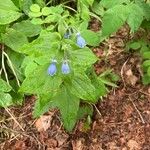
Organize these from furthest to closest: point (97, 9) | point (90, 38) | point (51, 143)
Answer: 1. point (97, 9)
2. point (51, 143)
3. point (90, 38)

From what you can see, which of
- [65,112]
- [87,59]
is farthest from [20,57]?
[87,59]

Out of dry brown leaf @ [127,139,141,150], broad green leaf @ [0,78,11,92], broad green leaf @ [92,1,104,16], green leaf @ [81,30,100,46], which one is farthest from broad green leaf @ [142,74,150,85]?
broad green leaf @ [0,78,11,92]

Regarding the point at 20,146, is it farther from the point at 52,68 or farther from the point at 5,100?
the point at 52,68

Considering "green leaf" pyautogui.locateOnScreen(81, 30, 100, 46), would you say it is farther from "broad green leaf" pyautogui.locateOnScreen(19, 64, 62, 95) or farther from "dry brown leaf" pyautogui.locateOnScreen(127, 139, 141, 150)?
"dry brown leaf" pyautogui.locateOnScreen(127, 139, 141, 150)

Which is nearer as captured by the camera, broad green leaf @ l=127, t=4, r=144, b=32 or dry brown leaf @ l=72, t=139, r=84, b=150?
broad green leaf @ l=127, t=4, r=144, b=32

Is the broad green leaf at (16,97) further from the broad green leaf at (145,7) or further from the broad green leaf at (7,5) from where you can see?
the broad green leaf at (145,7)

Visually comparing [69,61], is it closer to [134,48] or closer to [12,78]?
[12,78]

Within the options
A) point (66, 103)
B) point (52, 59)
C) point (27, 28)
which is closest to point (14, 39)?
point (27, 28)
